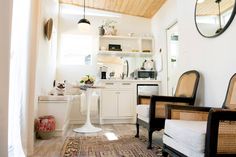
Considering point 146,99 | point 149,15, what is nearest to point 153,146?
point 146,99

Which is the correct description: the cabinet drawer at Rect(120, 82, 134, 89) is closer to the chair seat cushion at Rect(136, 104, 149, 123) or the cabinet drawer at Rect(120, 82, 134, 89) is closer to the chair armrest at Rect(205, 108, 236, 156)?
the chair seat cushion at Rect(136, 104, 149, 123)

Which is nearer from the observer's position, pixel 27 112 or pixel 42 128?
pixel 27 112

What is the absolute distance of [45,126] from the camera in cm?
323

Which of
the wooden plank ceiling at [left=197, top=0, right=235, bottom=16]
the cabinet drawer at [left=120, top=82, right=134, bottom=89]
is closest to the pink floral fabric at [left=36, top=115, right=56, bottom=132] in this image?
the cabinet drawer at [left=120, top=82, right=134, bottom=89]

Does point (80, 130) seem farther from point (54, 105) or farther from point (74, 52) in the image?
point (74, 52)

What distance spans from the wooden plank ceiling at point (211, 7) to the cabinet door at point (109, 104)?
2563mm

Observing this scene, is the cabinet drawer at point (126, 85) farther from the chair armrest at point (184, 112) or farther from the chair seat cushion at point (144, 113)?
the chair armrest at point (184, 112)

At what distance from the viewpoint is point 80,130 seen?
156 inches

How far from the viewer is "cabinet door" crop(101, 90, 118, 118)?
4.82 meters

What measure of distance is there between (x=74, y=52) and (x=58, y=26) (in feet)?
2.46

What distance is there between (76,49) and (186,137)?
4333 millimetres

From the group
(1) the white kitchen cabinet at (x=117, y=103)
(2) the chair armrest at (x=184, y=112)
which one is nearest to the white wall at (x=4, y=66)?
(2) the chair armrest at (x=184, y=112)

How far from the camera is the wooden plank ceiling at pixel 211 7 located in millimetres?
2369

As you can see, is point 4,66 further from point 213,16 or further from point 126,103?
point 126,103
